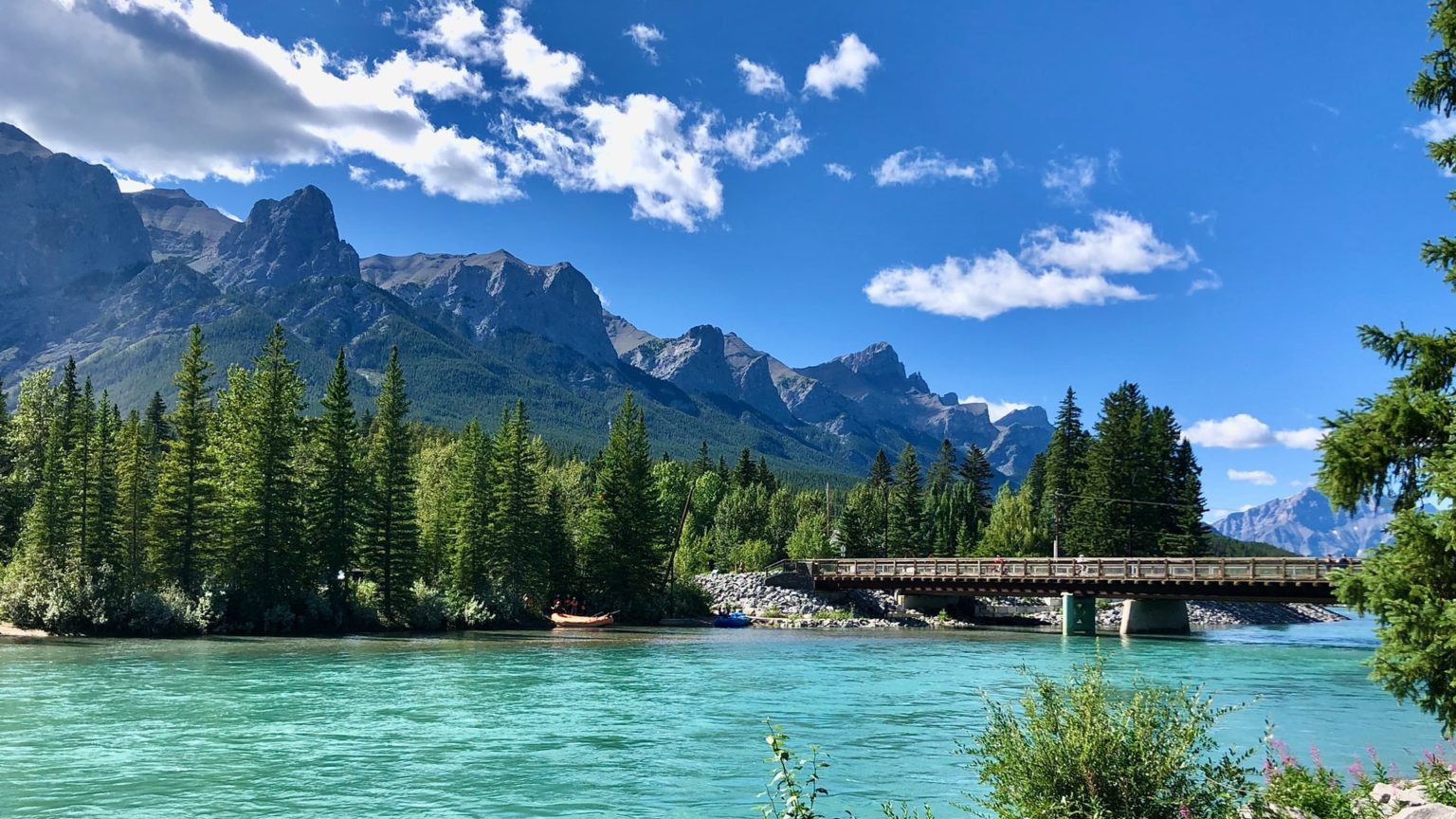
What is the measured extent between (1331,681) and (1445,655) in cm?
3093

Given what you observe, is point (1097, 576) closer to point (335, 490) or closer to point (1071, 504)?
point (1071, 504)

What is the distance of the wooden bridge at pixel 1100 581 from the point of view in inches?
2105

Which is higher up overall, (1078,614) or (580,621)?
(1078,614)

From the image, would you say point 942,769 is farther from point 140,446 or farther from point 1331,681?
point 140,446

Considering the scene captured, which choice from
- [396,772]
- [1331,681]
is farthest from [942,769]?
[1331,681]

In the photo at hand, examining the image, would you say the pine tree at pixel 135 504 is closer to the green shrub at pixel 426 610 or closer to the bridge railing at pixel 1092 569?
the green shrub at pixel 426 610

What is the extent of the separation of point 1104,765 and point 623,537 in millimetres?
65722

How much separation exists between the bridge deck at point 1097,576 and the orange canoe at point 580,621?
62.0 feet

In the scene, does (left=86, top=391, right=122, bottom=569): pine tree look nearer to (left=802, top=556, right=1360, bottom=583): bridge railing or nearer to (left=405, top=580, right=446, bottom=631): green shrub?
(left=405, top=580, right=446, bottom=631): green shrub

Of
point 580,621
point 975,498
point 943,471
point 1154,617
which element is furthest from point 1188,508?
point 943,471

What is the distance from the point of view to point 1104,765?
8930 millimetres

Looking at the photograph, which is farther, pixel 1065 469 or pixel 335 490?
pixel 1065 469

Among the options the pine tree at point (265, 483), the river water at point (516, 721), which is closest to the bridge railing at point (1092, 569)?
the river water at point (516, 721)

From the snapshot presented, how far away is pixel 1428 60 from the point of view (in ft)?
37.7
